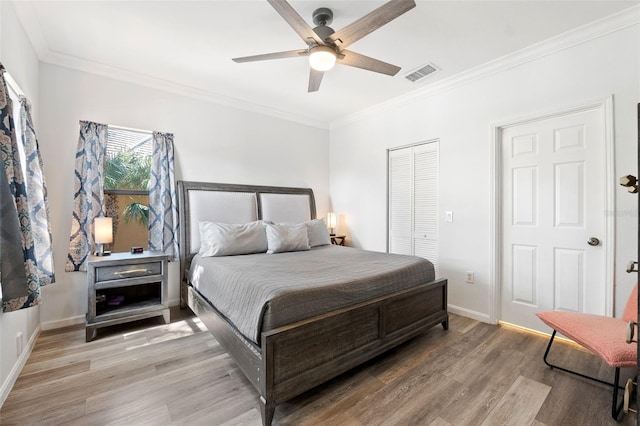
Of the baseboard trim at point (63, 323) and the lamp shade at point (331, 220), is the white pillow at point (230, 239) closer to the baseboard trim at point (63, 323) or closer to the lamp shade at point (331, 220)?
the baseboard trim at point (63, 323)

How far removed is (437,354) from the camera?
93.3 inches

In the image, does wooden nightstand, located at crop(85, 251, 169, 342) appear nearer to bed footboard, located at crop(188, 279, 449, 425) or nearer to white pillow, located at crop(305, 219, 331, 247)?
bed footboard, located at crop(188, 279, 449, 425)

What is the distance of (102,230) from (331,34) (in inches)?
112

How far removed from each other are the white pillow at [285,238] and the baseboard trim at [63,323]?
81.8 inches

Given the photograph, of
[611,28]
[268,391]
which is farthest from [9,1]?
[611,28]

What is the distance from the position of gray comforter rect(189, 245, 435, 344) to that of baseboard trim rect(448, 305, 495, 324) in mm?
897

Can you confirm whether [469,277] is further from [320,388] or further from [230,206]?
[230,206]

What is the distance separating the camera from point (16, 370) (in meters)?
1.98

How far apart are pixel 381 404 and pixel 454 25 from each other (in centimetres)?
299

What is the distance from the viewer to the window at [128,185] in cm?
318

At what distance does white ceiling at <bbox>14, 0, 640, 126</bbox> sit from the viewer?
7.06 ft

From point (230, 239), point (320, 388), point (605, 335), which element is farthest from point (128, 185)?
point (605, 335)

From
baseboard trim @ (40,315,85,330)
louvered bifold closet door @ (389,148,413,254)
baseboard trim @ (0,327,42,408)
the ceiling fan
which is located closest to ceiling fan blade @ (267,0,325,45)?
the ceiling fan

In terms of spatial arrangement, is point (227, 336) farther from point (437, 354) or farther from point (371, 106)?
point (371, 106)
